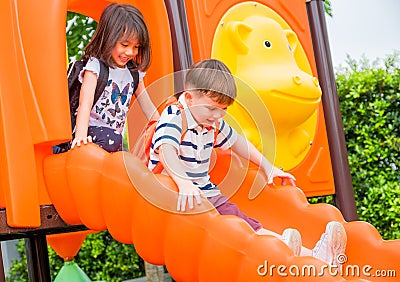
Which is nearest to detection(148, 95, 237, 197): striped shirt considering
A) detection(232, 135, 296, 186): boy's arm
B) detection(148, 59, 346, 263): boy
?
detection(148, 59, 346, 263): boy

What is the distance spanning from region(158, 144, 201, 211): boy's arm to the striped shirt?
0.12 ft

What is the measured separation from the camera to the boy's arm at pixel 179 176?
2.32 metres

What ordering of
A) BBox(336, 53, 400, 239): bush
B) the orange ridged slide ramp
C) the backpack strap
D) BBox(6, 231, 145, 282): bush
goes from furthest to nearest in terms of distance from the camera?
1. BBox(6, 231, 145, 282): bush
2. BBox(336, 53, 400, 239): bush
3. the backpack strap
4. the orange ridged slide ramp

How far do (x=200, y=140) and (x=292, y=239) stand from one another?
547 millimetres

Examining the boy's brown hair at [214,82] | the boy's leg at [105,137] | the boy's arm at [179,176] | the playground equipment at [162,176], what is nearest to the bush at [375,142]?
the playground equipment at [162,176]

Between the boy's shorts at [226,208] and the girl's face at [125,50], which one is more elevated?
the girl's face at [125,50]

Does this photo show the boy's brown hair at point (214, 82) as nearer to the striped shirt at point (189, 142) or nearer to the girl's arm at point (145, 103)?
the striped shirt at point (189, 142)

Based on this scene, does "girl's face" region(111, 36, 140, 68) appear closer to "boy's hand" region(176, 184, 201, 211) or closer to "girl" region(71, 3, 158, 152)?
"girl" region(71, 3, 158, 152)

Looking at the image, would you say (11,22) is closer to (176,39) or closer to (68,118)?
(68,118)

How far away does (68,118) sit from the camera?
8.96ft

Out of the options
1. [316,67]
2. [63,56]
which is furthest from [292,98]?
[63,56]

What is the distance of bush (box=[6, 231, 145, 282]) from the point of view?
257 inches

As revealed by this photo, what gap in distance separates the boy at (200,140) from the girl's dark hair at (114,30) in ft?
1.13

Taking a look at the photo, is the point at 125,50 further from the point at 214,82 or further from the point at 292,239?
the point at 292,239
